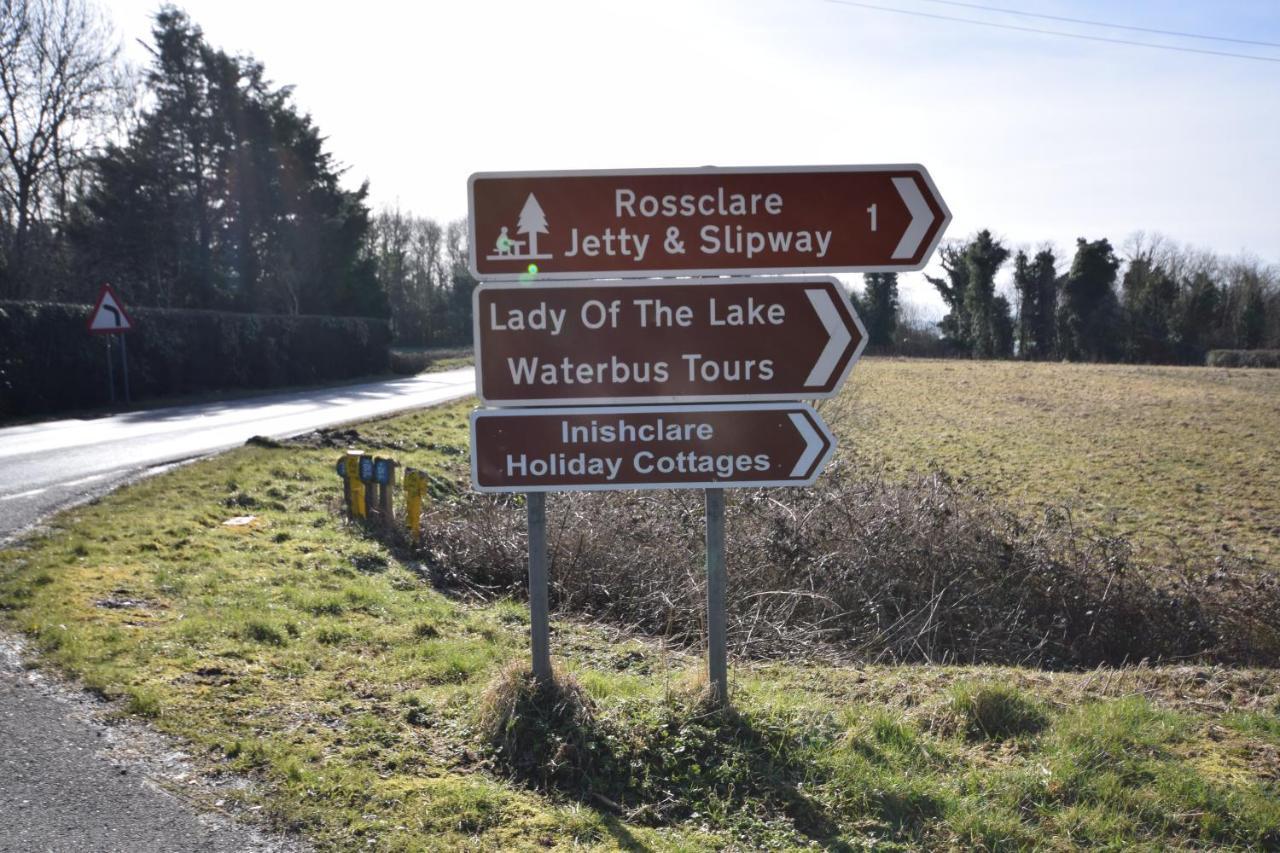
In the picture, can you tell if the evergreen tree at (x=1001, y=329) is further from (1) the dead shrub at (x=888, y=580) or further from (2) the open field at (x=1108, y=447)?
(1) the dead shrub at (x=888, y=580)

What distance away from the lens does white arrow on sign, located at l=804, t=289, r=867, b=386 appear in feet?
12.4

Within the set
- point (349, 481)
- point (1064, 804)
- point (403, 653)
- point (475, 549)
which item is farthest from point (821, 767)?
point (349, 481)

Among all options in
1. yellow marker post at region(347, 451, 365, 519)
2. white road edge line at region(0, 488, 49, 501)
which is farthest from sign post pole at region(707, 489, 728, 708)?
white road edge line at region(0, 488, 49, 501)

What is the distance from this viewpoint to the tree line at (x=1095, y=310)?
5141 centimetres

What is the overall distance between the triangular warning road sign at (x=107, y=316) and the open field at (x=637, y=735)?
13.0m

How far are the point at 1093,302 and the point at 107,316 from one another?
168ft

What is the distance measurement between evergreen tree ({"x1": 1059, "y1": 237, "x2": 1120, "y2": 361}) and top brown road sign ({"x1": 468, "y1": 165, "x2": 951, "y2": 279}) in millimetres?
53790

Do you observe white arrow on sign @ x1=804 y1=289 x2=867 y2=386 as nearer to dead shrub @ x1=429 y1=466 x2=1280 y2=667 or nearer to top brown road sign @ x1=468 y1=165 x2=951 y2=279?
top brown road sign @ x1=468 y1=165 x2=951 y2=279

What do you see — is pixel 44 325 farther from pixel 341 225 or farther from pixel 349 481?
pixel 341 225

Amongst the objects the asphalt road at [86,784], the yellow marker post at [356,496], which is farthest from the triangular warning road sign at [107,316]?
the asphalt road at [86,784]

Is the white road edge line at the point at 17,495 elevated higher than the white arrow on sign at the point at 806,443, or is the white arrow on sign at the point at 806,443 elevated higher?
the white arrow on sign at the point at 806,443

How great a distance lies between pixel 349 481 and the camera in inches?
323

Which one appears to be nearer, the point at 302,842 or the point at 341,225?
the point at 302,842

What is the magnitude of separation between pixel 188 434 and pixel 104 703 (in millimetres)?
10939
